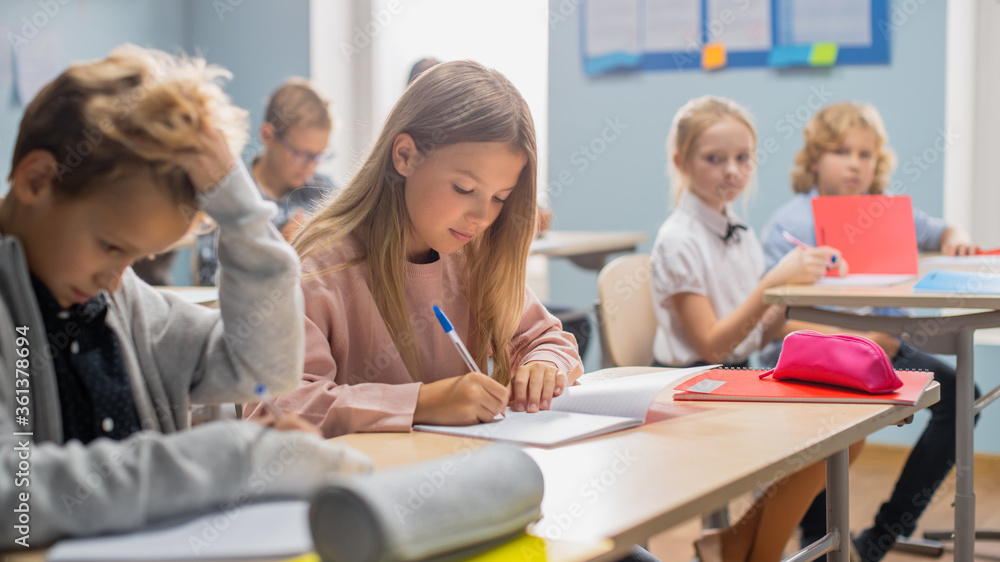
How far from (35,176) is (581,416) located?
1.96 ft

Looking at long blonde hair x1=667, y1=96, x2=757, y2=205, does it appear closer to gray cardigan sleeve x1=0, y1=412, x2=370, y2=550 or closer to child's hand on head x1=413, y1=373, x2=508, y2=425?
child's hand on head x1=413, y1=373, x2=508, y2=425

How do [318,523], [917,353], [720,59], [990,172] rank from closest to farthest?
1. [318,523]
2. [917,353]
3. [990,172]
4. [720,59]

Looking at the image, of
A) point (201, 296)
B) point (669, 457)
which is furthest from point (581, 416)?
point (201, 296)

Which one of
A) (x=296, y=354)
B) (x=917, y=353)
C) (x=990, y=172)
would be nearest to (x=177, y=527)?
(x=296, y=354)

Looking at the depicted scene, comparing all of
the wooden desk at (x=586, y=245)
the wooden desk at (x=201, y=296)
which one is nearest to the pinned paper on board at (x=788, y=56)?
the wooden desk at (x=586, y=245)

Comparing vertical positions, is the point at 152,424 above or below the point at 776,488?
above

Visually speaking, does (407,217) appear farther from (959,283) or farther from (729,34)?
(729,34)

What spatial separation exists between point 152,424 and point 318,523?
42 centimetres

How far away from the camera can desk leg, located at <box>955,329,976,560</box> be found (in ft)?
5.66

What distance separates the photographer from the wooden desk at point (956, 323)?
1710 mm

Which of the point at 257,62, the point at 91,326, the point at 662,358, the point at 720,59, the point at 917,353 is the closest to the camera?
the point at 91,326

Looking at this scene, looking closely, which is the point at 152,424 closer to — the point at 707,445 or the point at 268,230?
the point at 268,230

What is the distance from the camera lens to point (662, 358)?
2.14 m

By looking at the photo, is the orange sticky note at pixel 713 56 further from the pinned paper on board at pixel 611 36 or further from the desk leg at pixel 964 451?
the desk leg at pixel 964 451
